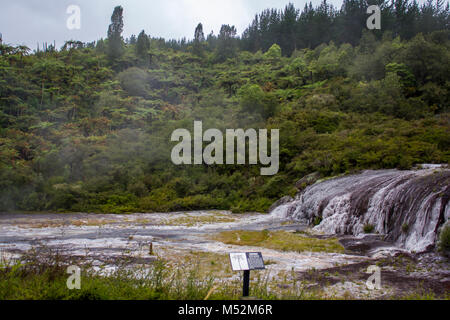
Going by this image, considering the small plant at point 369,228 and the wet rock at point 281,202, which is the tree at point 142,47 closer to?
the wet rock at point 281,202

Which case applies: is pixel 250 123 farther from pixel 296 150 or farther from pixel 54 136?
pixel 54 136

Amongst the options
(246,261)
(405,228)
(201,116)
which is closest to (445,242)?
(405,228)

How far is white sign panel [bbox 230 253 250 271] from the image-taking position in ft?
16.5

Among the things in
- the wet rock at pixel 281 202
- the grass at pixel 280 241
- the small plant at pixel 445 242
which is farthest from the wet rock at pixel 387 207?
the wet rock at pixel 281 202

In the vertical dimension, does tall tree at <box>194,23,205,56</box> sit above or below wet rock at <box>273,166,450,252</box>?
above

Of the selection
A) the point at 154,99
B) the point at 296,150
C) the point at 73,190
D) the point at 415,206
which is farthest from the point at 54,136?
the point at 415,206

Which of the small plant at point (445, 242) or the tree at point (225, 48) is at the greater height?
the tree at point (225, 48)

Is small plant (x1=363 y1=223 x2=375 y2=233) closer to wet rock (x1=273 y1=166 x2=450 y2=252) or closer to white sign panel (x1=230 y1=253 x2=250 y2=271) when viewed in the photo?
wet rock (x1=273 y1=166 x2=450 y2=252)

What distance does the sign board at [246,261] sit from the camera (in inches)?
200

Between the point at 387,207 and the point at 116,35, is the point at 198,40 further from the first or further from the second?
the point at 387,207


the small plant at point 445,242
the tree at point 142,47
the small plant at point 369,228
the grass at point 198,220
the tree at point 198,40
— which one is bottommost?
the grass at point 198,220

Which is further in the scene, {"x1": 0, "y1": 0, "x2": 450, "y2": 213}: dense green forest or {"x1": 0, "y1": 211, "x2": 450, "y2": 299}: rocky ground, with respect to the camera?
{"x1": 0, "y1": 0, "x2": 450, "y2": 213}: dense green forest

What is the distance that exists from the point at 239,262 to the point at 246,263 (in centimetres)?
11

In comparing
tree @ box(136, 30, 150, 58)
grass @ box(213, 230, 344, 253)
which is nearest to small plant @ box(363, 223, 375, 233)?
grass @ box(213, 230, 344, 253)
